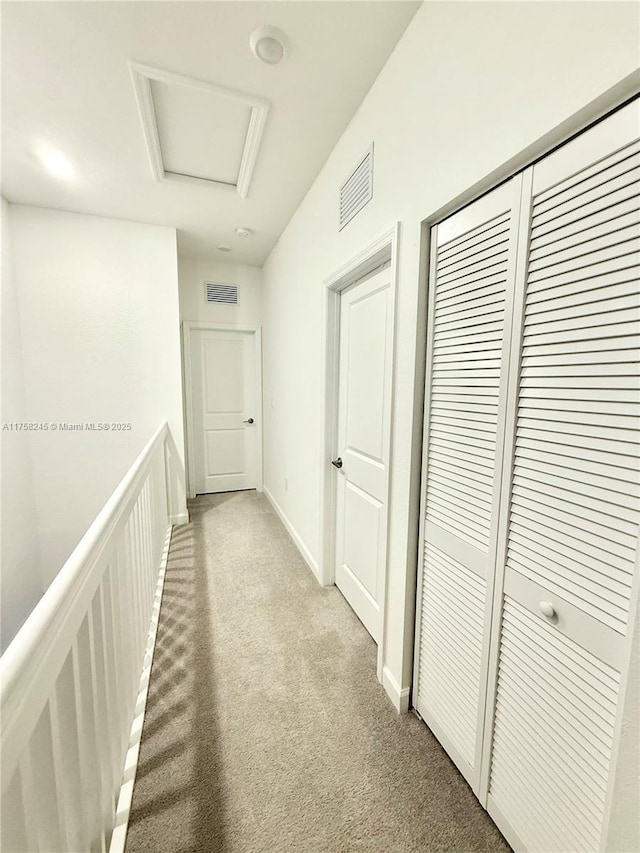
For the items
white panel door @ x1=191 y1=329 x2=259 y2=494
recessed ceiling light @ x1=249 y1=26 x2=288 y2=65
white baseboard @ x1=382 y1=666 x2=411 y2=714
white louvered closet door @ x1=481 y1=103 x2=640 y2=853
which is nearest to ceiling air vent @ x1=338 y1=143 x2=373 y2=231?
recessed ceiling light @ x1=249 y1=26 x2=288 y2=65

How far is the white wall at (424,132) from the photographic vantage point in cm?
78

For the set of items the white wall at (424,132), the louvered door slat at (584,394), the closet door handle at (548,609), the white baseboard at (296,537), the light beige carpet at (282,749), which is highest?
the white wall at (424,132)

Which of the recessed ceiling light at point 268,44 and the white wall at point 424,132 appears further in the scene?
the recessed ceiling light at point 268,44

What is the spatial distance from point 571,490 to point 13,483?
140 inches

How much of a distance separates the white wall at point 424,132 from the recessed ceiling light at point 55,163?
5.07ft

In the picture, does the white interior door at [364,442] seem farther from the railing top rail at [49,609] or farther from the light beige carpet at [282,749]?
the railing top rail at [49,609]

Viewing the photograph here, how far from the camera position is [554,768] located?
2.98ft

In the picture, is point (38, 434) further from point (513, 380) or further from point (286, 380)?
point (513, 380)

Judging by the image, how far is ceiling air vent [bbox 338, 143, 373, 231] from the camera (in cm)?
165

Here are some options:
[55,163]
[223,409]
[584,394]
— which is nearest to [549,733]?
[584,394]

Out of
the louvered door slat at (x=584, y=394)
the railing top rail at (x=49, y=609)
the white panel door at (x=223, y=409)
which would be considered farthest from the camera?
Result: the white panel door at (x=223, y=409)

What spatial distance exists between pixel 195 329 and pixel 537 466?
3.90m

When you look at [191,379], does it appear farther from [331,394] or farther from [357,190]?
[357,190]

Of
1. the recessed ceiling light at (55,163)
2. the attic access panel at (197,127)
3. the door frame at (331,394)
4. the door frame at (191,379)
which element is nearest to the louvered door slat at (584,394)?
the door frame at (331,394)
